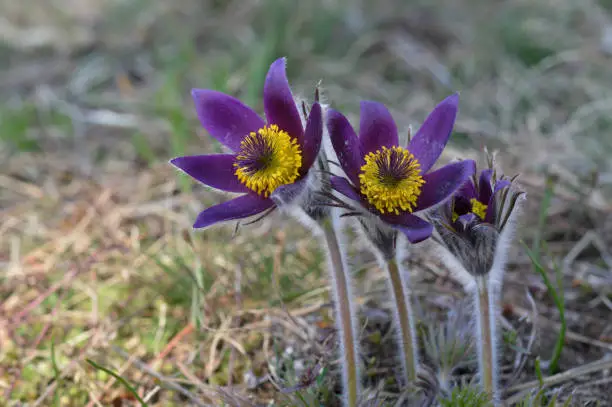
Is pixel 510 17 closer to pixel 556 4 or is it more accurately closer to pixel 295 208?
pixel 556 4

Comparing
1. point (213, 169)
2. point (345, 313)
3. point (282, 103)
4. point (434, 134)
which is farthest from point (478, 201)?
point (213, 169)

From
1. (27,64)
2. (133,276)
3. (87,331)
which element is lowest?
(87,331)

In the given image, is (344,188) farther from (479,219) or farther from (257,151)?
(479,219)

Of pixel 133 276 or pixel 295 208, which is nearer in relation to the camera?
pixel 295 208

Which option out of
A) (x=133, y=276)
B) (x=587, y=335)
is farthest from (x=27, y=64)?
(x=587, y=335)

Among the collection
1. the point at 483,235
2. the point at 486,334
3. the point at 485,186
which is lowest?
the point at 486,334

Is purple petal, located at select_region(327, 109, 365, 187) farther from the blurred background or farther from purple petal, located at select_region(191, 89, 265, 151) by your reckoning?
the blurred background
